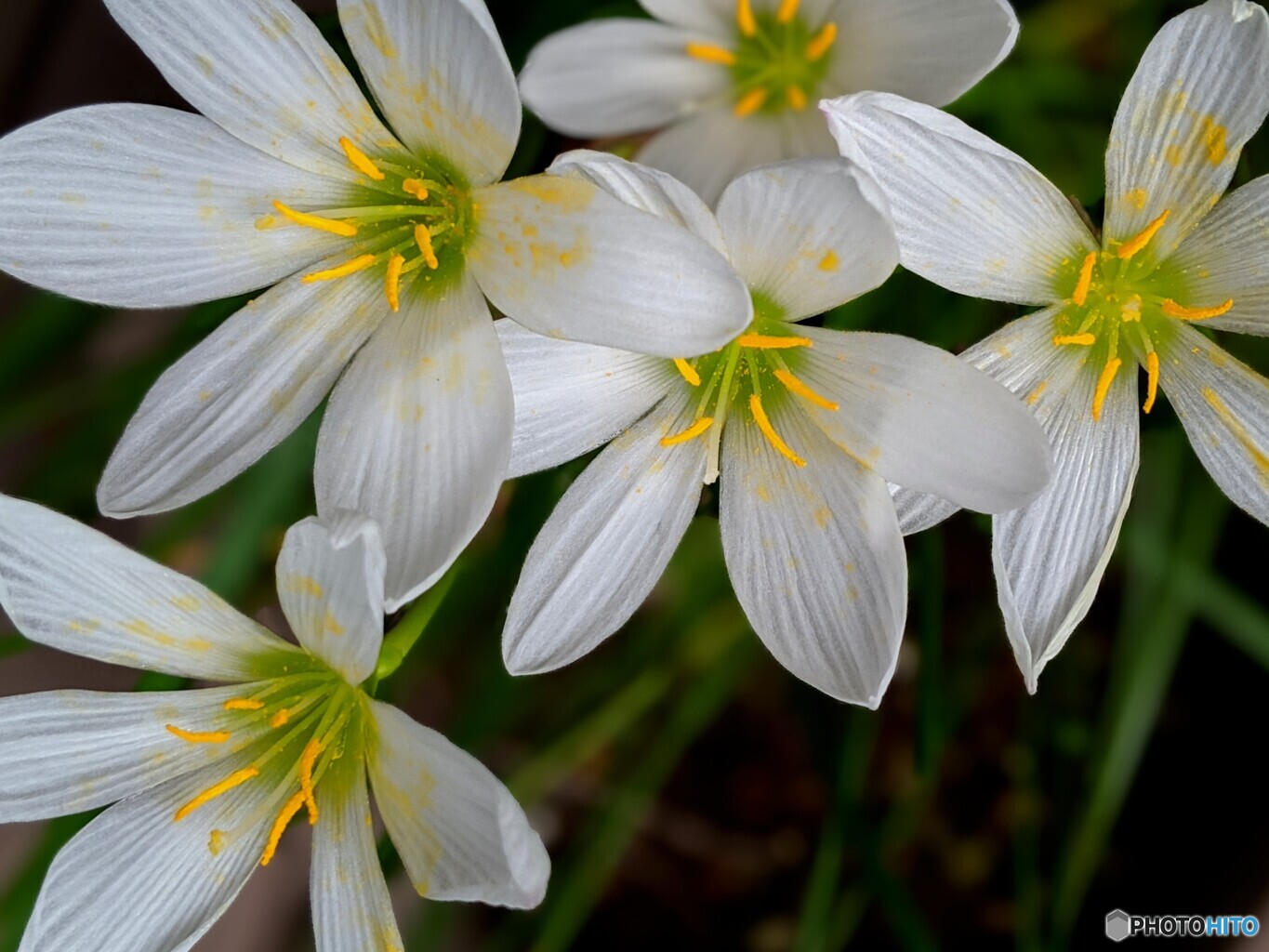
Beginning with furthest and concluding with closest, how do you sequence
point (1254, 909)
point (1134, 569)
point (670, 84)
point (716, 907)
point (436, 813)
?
point (716, 907) → point (1134, 569) → point (1254, 909) → point (670, 84) → point (436, 813)

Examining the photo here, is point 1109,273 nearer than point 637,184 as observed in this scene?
No

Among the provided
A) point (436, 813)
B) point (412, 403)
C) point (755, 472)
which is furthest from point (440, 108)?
point (436, 813)

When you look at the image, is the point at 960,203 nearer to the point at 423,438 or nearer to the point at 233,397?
the point at 423,438

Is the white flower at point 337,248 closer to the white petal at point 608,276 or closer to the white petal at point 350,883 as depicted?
the white petal at point 608,276

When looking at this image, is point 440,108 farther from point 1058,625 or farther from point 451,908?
point 451,908

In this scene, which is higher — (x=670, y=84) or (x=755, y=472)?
(x=670, y=84)

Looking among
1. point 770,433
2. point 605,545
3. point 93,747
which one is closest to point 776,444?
point 770,433
